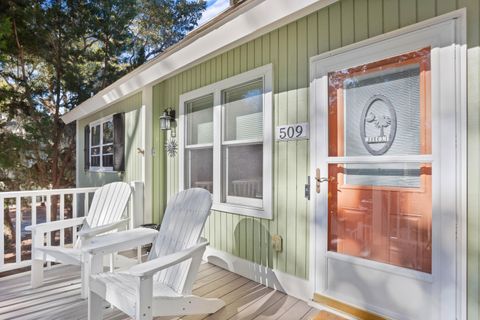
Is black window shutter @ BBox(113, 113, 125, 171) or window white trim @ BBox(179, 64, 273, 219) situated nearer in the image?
window white trim @ BBox(179, 64, 273, 219)

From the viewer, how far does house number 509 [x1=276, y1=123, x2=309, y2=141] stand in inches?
103

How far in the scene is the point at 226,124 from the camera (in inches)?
138

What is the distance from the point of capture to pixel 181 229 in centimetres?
245

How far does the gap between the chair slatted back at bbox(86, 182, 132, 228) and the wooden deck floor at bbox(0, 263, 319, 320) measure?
64cm

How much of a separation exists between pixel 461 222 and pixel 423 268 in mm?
414

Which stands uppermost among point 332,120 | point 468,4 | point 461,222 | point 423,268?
point 468,4

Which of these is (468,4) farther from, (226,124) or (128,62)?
(128,62)

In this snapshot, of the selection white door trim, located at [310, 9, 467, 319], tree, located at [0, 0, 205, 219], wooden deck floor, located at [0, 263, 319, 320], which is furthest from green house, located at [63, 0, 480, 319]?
tree, located at [0, 0, 205, 219]

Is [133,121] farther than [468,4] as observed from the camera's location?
Yes

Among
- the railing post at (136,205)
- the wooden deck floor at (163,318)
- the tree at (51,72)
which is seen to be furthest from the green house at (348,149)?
the tree at (51,72)

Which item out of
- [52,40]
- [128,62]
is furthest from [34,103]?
[128,62]

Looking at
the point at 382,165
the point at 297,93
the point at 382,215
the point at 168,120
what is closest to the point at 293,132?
the point at 297,93

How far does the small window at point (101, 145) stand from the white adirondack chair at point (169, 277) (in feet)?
11.8

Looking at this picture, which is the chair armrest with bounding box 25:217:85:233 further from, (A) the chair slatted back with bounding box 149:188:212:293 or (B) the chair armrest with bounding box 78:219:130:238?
(A) the chair slatted back with bounding box 149:188:212:293
